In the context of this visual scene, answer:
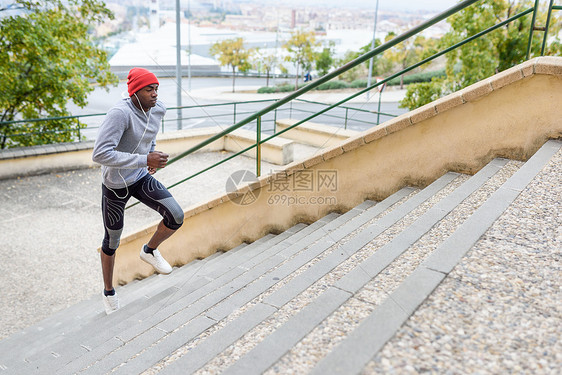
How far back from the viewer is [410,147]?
410cm

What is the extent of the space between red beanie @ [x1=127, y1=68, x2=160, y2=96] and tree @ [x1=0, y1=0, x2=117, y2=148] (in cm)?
734

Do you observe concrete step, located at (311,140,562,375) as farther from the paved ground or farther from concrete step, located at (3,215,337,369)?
the paved ground

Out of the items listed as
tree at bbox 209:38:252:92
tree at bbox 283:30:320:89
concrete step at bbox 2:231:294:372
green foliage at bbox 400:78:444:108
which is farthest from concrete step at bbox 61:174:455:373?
tree at bbox 209:38:252:92

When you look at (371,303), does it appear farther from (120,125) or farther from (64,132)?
(64,132)

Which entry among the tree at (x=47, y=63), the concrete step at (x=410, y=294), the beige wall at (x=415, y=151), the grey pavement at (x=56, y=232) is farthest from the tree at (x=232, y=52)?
the concrete step at (x=410, y=294)

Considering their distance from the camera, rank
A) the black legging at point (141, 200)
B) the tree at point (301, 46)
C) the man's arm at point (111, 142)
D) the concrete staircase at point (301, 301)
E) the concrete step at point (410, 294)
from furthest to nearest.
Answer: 1. the tree at point (301, 46)
2. the black legging at point (141, 200)
3. the man's arm at point (111, 142)
4. the concrete staircase at point (301, 301)
5. the concrete step at point (410, 294)

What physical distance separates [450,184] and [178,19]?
434 inches

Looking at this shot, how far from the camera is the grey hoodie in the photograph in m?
2.91

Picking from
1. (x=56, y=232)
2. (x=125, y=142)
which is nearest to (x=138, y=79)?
(x=125, y=142)

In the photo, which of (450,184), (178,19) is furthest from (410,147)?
(178,19)

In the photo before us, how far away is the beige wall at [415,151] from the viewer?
361 centimetres

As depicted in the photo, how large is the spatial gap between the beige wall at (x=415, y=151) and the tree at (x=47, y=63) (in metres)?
6.22

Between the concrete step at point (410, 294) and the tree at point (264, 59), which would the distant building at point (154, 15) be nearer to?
the concrete step at point (410, 294)

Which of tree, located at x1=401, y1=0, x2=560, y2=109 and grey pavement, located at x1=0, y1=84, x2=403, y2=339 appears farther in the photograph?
tree, located at x1=401, y1=0, x2=560, y2=109
